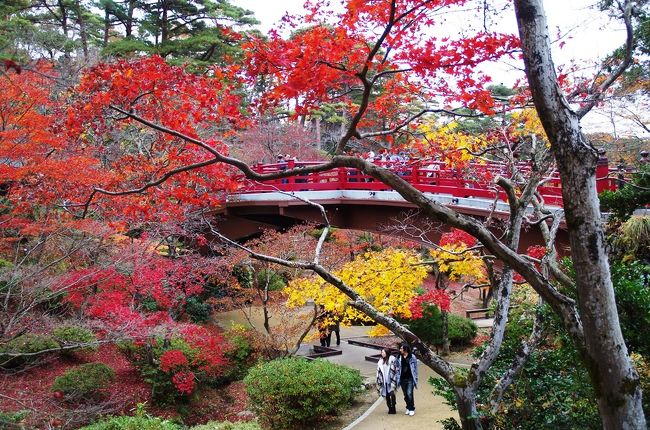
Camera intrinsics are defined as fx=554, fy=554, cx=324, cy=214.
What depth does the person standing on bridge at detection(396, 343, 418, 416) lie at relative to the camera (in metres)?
11.3

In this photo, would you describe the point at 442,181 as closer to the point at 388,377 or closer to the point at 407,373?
the point at 407,373

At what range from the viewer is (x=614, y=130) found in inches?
600

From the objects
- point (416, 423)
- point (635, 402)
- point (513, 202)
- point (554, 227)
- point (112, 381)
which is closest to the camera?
point (635, 402)

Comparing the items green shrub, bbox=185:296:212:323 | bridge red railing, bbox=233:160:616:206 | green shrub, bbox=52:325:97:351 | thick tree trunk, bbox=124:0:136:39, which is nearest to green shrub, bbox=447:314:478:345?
bridge red railing, bbox=233:160:616:206

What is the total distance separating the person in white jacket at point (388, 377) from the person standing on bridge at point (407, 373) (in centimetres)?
12

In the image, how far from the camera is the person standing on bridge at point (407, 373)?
37.1 feet

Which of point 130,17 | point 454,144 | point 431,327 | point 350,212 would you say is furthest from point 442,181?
point 130,17

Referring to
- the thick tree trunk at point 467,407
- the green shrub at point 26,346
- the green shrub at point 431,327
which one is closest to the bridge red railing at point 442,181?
the thick tree trunk at point 467,407

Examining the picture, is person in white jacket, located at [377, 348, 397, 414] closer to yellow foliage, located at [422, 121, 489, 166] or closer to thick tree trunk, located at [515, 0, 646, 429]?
yellow foliage, located at [422, 121, 489, 166]

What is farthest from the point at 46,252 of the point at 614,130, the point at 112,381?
the point at 614,130

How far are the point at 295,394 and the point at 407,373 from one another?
235 centimetres

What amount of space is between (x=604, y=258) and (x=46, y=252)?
1399cm

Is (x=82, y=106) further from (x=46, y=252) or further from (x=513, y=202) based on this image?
(x=46, y=252)

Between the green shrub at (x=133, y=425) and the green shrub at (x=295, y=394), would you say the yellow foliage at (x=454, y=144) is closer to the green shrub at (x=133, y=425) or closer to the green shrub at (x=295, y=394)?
the green shrub at (x=295, y=394)
